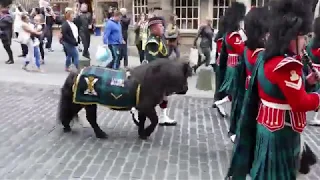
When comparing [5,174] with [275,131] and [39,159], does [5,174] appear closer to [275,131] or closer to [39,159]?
[39,159]

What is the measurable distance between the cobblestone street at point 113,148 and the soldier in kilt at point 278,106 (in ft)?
4.77

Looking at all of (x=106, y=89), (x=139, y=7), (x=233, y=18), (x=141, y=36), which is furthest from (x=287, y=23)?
(x=139, y=7)

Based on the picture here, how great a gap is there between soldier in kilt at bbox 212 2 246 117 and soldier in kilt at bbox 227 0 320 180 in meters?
2.88

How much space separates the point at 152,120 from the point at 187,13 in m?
10.5

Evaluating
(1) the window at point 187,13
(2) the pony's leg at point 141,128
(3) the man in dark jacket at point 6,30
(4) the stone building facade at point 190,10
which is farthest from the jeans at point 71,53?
(2) the pony's leg at point 141,128

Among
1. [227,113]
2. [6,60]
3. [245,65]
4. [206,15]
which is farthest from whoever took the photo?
[206,15]

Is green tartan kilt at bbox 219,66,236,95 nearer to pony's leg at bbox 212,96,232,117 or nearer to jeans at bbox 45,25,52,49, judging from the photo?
pony's leg at bbox 212,96,232,117

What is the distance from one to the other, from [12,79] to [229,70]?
6257 millimetres

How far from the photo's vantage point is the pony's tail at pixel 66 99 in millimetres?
6133

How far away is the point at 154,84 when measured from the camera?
19.0ft

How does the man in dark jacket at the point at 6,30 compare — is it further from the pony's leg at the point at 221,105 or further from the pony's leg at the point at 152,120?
the pony's leg at the point at 152,120

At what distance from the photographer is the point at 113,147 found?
591 cm

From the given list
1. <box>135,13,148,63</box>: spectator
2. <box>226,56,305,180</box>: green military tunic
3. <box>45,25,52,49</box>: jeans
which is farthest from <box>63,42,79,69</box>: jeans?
<box>226,56,305,180</box>: green military tunic

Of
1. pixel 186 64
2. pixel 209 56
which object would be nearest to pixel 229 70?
pixel 186 64
